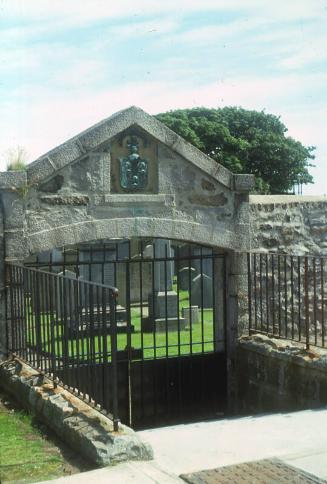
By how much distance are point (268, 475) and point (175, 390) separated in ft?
13.5

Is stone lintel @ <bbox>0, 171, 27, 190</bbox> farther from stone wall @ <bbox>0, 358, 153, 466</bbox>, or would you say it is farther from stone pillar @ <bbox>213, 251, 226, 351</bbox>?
stone pillar @ <bbox>213, 251, 226, 351</bbox>

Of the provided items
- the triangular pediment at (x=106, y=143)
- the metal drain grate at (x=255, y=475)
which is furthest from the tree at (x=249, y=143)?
the metal drain grate at (x=255, y=475)

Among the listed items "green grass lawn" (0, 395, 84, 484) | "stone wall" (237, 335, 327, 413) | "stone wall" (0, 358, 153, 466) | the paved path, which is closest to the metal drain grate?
the paved path

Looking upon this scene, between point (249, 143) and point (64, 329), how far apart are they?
37.0 m

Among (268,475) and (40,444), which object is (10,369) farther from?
(268,475)

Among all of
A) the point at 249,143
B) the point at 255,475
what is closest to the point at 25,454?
the point at 255,475

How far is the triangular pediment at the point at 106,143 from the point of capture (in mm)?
7547

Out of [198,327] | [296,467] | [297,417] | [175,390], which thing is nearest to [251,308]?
[175,390]

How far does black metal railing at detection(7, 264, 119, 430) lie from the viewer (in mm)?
5098

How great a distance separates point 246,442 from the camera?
544 centimetres

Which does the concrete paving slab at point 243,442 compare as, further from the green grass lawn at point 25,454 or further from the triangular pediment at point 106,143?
the triangular pediment at point 106,143

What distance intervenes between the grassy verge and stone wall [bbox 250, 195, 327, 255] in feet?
14.1

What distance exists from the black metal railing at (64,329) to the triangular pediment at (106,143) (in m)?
1.19

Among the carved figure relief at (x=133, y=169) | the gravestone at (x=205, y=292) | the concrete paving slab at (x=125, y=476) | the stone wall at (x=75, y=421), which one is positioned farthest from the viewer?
the gravestone at (x=205, y=292)
